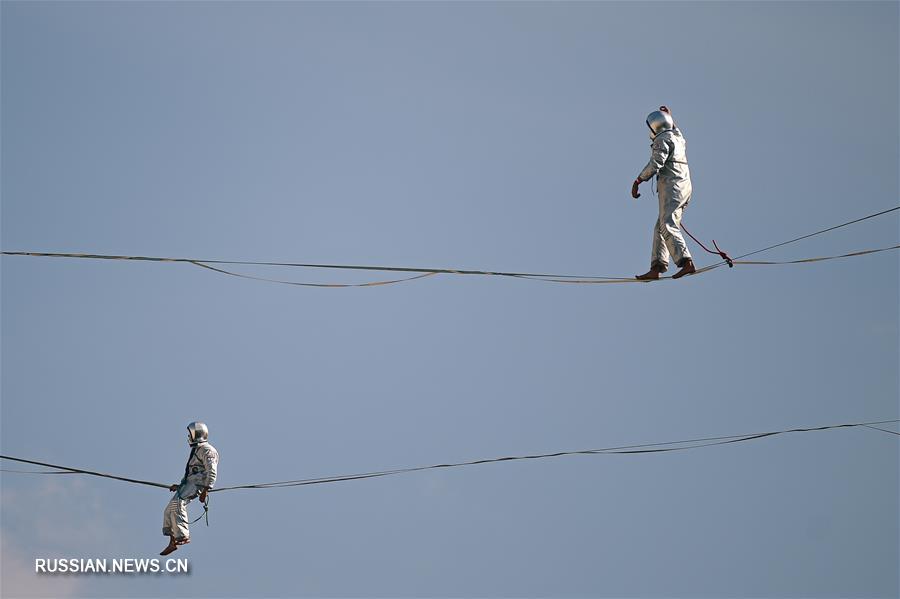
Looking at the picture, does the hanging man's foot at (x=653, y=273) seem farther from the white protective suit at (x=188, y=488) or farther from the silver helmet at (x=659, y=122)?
the white protective suit at (x=188, y=488)

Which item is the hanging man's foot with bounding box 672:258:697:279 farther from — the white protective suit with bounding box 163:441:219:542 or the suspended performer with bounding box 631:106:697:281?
the white protective suit with bounding box 163:441:219:542

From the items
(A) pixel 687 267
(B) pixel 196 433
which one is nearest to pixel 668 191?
(A) pixel 687 267

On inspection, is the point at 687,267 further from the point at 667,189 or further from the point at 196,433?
the point at 196,433

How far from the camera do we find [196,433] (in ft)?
82.7

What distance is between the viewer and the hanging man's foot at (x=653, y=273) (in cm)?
2198

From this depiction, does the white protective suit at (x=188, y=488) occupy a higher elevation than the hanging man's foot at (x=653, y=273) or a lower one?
lower

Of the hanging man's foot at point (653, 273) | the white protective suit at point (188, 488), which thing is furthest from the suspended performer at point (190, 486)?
the hanging man's foot at point (653, 273)

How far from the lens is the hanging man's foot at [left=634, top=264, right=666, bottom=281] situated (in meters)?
22.0

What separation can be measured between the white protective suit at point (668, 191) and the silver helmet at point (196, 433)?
7.17 m

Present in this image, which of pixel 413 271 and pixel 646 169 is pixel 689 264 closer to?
pixel 646 169

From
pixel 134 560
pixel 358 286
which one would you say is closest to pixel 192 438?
pixel 134 560

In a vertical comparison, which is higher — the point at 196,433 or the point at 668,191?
the point at 668,191

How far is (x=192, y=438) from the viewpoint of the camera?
82.6 feet

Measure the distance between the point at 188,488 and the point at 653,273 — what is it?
298 inches
